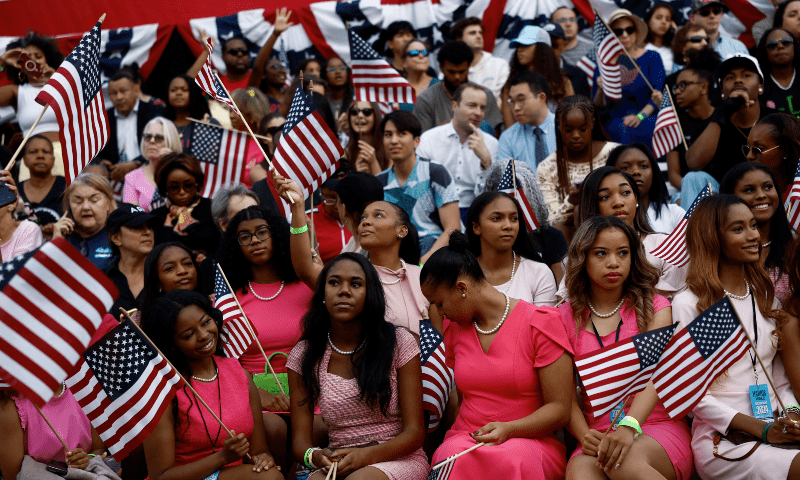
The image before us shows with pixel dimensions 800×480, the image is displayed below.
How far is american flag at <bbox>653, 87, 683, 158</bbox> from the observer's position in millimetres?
7125

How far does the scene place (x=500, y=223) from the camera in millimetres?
5148

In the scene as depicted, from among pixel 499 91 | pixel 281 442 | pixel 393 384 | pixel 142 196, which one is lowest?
pixel 281 442

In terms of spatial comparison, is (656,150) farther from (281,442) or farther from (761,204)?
(281,442)

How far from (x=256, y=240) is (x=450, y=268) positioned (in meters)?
1.80

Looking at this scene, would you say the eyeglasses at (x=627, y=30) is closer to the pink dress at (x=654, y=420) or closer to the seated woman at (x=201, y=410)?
the pink dress at (x=654, y=420)

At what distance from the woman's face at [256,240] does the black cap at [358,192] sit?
59 centimetres

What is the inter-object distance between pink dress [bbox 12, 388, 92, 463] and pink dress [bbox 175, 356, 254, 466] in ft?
2.49

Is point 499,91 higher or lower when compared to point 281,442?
higher

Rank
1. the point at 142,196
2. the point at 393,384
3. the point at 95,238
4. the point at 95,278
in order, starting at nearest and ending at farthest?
the point at 95,278 → the point at 393,384 → the point at 95,238 → the point at 142,196

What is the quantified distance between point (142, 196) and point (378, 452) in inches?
182

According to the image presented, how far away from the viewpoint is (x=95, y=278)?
349 centimetres

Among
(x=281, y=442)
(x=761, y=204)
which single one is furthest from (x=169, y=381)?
(x=761, y=204)

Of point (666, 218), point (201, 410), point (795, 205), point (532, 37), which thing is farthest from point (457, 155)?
point (201, 410)

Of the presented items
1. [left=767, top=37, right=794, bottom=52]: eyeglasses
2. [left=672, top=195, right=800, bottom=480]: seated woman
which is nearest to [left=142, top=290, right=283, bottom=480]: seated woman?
[left=672, top=195, right=800, bottom=480]: seated woman
